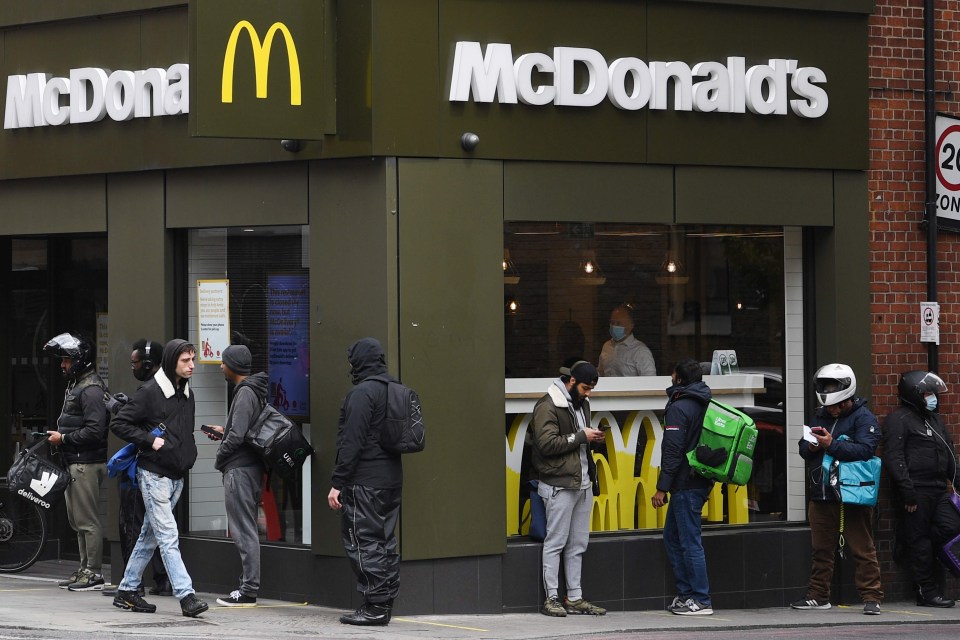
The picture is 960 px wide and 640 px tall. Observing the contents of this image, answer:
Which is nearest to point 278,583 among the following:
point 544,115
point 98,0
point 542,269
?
point 542,269

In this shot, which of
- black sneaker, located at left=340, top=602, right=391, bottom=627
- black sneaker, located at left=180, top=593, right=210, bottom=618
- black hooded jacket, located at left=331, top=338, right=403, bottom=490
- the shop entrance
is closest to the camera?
black hooded jacket, located at left=331, top=338, right=403, bottom=490

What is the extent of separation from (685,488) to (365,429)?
2.72m

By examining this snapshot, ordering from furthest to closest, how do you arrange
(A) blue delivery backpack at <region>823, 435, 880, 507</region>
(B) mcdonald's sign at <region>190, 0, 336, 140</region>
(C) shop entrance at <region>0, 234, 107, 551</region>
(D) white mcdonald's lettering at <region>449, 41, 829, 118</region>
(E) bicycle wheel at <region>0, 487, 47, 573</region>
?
(C) shop entrance at <region>0, 234, 107, 551</region> < (E) bicycle wheel at <region>0, 487, 47, 573</region> < (A) blue delivery backpack at <region>823, 435, 880, 507</region> < (D) white mcdonald's lettering at <region>449, 41, 829, 118</region> < (B) mcdonald's sign at <region>190, 0, 336, 140</region>

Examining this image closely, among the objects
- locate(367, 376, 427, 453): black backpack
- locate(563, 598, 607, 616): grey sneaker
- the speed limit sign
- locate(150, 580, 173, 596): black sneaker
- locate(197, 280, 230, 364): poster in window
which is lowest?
locate(563, 598, 607, 616): grey sneaker

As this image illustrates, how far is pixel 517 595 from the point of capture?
10.5m

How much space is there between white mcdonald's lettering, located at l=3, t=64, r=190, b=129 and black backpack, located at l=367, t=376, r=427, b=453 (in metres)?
3.09

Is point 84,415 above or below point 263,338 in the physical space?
below

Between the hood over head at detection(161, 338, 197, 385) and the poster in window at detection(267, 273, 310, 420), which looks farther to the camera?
the poster in window at detection(267, 273, 310, 420)

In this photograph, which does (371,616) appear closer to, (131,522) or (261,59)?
(131,522)

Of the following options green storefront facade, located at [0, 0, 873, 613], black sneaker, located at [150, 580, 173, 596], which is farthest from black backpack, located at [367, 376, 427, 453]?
black sneaker, located at [150, 580, 173, 596]

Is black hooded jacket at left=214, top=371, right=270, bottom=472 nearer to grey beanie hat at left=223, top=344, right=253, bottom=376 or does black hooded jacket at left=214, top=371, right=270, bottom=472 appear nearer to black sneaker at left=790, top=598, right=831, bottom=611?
grey beanie hat at left=223, top=344, right=253, bottom=376

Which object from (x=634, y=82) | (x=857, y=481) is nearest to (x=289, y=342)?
(x=634, y=82)

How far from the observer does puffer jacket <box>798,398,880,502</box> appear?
10930mm

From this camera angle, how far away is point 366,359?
9.53 m
